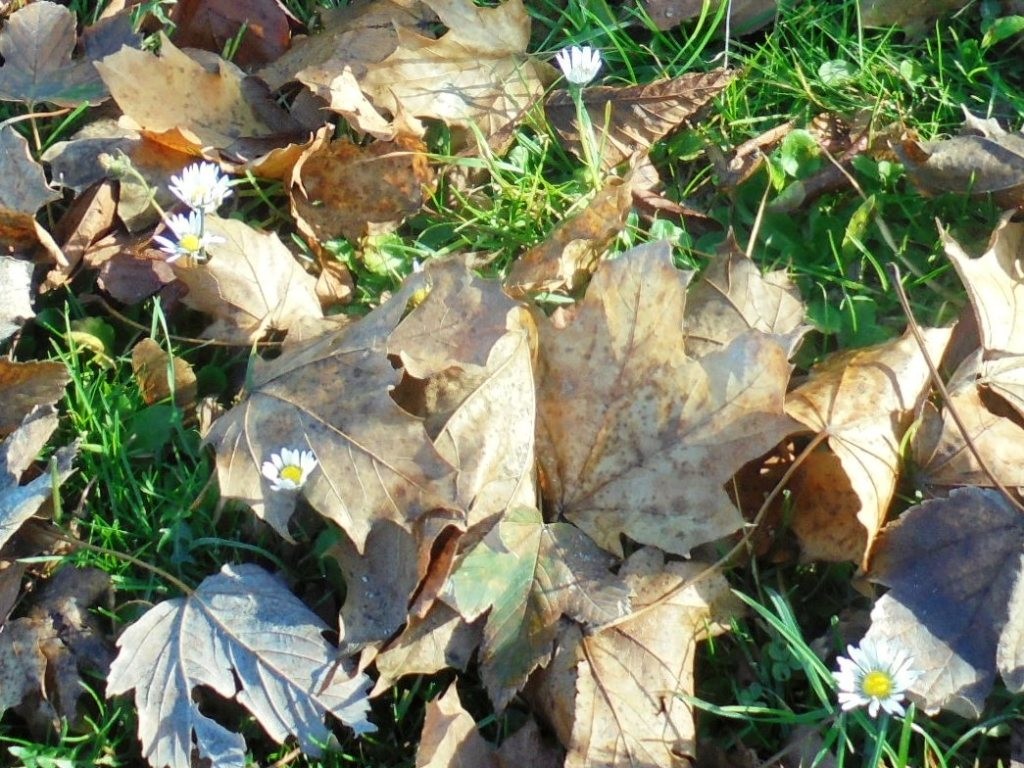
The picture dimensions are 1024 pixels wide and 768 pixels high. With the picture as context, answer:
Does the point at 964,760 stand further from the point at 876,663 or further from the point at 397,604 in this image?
the point at 397,604

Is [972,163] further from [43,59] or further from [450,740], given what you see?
[43,59]

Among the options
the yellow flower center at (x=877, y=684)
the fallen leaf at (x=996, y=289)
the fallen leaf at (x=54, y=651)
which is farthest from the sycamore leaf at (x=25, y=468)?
the fallen leaf at (x=996, y=289)

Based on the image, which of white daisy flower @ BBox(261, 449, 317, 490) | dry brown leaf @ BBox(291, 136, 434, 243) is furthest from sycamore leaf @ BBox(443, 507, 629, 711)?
dry brown leaf @ BBox(291, 136, 434, 243)

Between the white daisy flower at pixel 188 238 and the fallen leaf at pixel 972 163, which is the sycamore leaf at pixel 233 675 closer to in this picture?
the white daisy flower at pixel 188 238

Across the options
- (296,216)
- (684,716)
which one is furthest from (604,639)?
(296,216)

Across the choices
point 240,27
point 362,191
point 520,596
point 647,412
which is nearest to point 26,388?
point 362,191

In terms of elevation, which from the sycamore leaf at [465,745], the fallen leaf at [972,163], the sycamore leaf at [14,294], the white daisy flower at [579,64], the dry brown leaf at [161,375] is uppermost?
the white daisy flower at [579,64]

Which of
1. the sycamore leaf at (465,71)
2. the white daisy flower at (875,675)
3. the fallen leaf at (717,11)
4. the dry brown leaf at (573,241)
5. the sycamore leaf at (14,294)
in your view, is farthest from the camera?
the fallen leaf at (717,11)

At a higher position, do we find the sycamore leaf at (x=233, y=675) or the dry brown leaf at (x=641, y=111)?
the dry brown leaf at (x=641, y=111)
